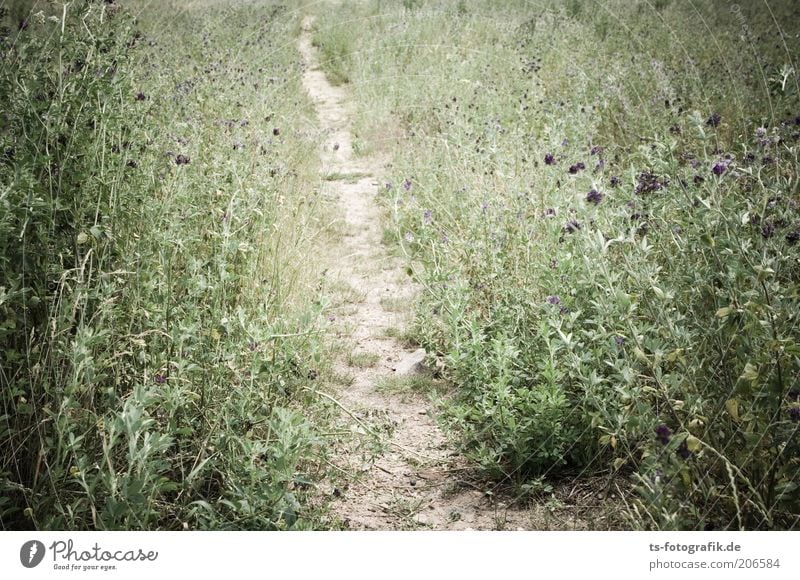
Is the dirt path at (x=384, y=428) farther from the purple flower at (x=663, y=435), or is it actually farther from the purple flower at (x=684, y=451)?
the purple flower at (x=663, y=435)

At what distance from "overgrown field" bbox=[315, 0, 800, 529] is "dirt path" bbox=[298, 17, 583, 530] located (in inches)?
7.1

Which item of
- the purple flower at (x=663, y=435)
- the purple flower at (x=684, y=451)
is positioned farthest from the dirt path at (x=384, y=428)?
the purple flower at (x=663, y=435)

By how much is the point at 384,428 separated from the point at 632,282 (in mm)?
1357

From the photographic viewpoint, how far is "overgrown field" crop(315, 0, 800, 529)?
6.20 ft

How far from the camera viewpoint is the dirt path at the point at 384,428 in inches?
88.4

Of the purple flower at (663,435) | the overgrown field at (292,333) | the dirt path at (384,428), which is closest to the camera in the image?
the purple flower at (663,435)

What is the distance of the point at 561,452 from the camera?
7.77 feet

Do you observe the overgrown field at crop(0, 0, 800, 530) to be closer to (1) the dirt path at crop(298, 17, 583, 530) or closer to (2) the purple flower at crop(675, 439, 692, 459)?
(2) the purple flower at crop(675, 439, 692, 459)

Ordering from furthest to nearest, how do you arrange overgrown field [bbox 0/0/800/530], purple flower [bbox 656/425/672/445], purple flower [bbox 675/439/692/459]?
1. overgrown field [bbox 0/0/800/530]
2. purple flower [bbox 675/439/692/459]
3. purple flower [bbox 656/425/672/445]

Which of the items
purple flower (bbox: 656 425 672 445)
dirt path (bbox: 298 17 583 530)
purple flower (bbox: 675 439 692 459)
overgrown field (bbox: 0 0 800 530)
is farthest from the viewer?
dirt path (bbox: 298 17 583 530)

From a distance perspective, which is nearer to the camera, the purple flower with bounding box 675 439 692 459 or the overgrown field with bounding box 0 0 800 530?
the purple flower with bounding box 675 439 692 459

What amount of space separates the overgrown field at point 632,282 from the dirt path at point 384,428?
0.60ft

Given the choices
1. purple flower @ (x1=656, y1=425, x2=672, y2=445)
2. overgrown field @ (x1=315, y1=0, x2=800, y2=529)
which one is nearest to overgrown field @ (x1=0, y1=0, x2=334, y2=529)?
overgrown field @ (x1=315, y1=0, x2=800, y2=529)

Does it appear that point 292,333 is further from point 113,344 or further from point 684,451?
point 684,451
